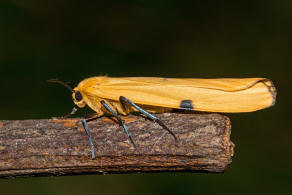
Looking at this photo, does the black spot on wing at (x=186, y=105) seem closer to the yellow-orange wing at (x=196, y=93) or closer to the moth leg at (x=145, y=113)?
the yellow-orange wing at (x=196, y=93)

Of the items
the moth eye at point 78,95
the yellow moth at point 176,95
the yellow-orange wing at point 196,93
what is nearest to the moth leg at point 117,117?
the yellow moth at point 176,95

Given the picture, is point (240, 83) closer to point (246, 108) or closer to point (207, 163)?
point (246, 108)

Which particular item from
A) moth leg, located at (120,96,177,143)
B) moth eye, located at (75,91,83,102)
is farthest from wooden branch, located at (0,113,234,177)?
moth eye, located at (75,91,83,102)

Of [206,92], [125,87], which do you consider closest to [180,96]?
[206,92]

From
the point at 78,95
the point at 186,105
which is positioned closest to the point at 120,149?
the point at 186,105

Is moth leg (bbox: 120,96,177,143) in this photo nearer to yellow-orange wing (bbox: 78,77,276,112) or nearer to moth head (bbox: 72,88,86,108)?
yellow-orange wing (bbox: 78,77,276,112)
